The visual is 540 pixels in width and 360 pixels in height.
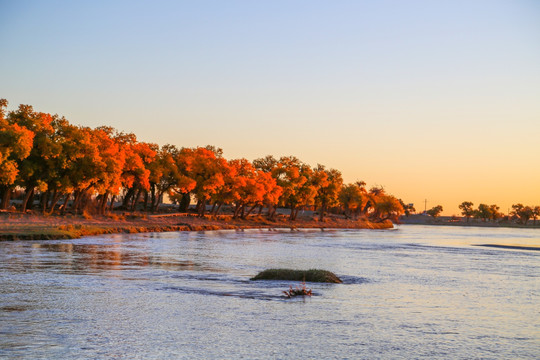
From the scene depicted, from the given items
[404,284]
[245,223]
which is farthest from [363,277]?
[245,223]

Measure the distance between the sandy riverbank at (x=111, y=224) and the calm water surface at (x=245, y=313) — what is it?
20062 millimetres

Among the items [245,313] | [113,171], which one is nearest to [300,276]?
[245,313]

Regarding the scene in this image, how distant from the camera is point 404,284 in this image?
31766mm

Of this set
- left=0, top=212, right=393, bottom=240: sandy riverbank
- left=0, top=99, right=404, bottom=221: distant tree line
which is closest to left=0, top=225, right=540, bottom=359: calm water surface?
left=0, top=212, right=393, bottom=240: sandy riverbank

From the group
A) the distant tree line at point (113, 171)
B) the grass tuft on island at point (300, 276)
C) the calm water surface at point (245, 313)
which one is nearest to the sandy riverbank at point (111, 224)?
the distant tree line at point (113, 171)

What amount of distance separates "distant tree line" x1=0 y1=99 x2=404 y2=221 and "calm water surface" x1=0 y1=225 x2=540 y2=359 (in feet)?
113

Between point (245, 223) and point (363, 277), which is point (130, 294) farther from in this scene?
point (245, 223)

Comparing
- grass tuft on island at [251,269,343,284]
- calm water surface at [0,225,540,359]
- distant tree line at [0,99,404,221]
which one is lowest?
calm water surface at [0,225,540,359]

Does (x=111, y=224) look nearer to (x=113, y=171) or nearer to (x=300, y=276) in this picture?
(x=113, y=171)

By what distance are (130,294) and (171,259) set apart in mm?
17973

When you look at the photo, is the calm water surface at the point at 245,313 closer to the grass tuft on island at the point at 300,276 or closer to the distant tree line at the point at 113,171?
the grass tuft on island at the point at 300,276

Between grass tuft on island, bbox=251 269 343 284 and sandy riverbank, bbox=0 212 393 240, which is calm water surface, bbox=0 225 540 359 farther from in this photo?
sandy riverbank, bbox=0 212 393 240

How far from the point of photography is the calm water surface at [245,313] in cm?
1617

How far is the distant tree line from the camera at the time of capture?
7062 centimetres
